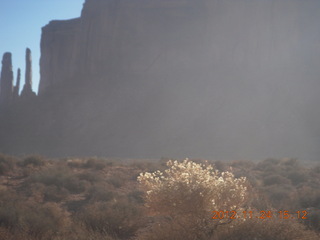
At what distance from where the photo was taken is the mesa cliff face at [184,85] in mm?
55688

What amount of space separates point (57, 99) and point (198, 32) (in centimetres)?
3194

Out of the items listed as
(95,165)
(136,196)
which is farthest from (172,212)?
(95,165)

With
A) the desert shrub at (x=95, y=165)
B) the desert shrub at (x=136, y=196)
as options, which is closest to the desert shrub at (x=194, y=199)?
the desert shrub at (x=136, y=196)

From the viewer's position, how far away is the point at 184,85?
220 feet

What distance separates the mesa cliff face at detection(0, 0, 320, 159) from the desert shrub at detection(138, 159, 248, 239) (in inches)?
1700

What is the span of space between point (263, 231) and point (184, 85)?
61120 mm

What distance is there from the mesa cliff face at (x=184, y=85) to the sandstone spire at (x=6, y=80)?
29.5 ft

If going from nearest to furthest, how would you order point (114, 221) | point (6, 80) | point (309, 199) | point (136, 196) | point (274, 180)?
point (114, 221) < point (309, 199) < point (136, 196) < point (274, 180) < point (6, 80)

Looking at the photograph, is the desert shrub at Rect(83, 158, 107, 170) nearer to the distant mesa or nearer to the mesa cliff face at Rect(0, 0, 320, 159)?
the mesa cliff face at Rect(0, 0, 320, 159)

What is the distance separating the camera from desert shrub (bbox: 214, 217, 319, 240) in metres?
6.52

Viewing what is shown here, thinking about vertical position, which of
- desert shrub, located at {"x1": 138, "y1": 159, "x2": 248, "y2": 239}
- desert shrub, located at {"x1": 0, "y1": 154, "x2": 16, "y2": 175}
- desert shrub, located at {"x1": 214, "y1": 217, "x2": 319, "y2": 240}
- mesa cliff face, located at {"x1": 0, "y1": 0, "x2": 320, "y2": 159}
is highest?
mesa cliff face, located at {"x1": 0, "y1": 0, "x2": 320, "y2": 159}

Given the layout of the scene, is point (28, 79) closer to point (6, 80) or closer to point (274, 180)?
point (6, 80)

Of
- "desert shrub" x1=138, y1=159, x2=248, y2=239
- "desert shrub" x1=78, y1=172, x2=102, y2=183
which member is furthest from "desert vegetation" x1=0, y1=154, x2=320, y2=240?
"desert shrub" x1=78, y1=172, x2=102, y2=183

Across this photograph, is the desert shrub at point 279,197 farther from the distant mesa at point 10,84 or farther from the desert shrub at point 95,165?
the distant mesa at point 10,84
